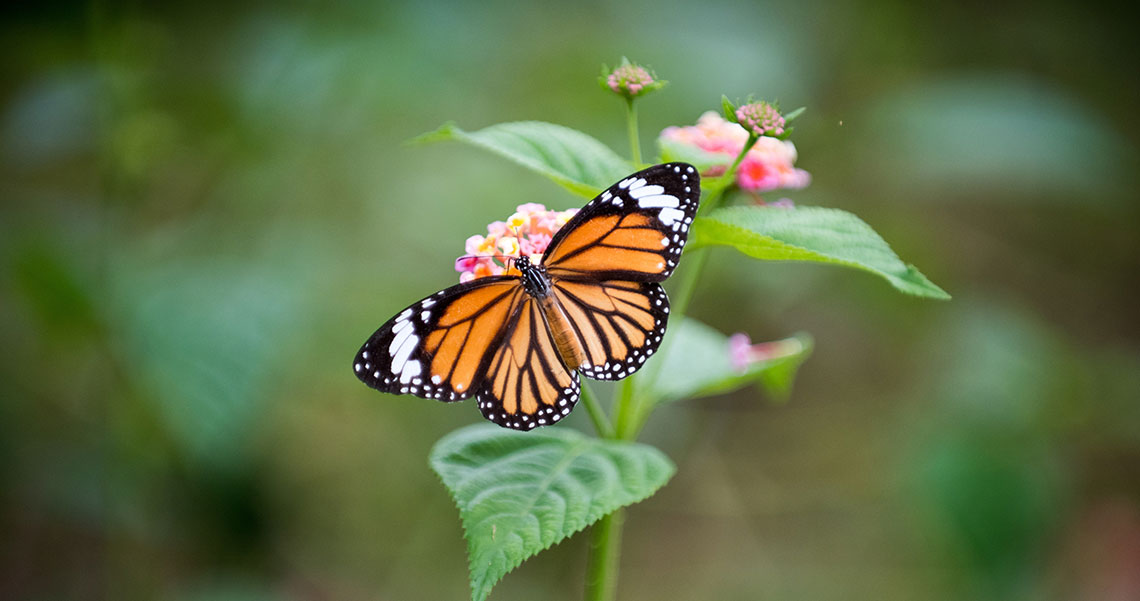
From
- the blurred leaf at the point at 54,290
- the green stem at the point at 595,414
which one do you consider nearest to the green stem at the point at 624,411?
the green stem at the point at 595,414

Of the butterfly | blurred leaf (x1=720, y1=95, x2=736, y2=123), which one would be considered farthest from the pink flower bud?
the butterfly

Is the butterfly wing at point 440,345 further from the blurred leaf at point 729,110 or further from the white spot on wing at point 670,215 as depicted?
the blurred leaf at point 729,110

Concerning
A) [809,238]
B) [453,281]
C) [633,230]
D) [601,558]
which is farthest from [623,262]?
[453,281]

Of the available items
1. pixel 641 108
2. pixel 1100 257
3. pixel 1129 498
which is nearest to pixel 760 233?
pixel 641 108

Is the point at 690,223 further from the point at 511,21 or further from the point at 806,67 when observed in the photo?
the point at 806,67

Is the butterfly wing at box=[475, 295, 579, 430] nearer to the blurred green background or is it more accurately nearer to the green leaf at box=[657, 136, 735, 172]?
the green leaf at box=[657, 136, 735, 172]

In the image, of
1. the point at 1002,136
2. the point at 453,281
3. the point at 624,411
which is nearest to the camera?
the point at 624,411

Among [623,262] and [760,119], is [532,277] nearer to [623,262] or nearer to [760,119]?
[623,262]
